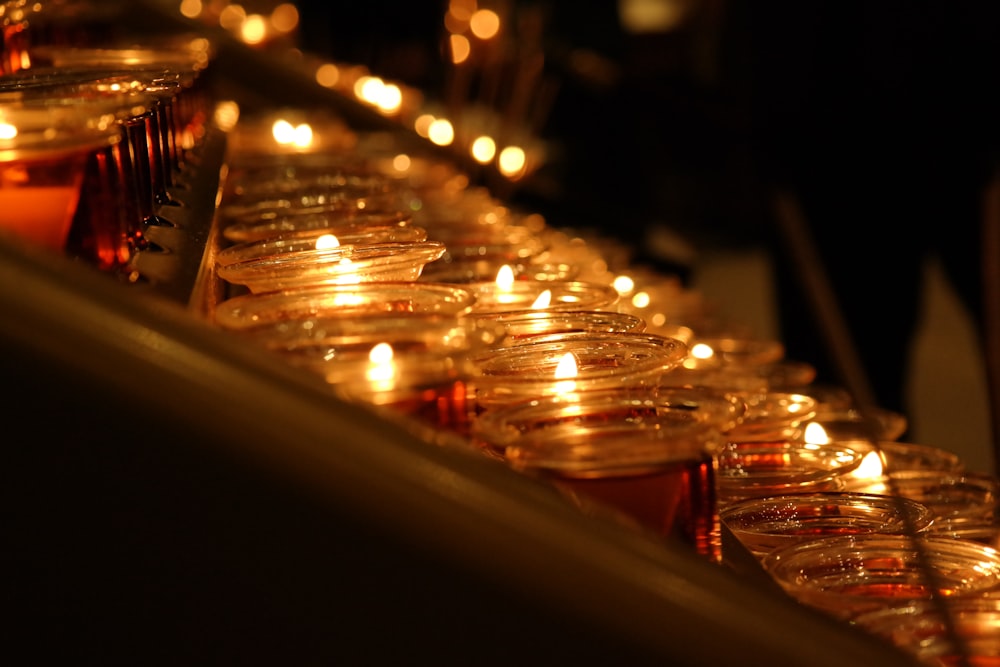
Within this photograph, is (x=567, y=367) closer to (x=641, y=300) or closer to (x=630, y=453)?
(x=630, y=453)

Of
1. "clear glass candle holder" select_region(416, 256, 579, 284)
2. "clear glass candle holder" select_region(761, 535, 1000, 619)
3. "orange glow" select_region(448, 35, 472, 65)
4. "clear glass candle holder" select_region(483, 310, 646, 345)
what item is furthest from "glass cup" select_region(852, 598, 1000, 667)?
"orange glow" select_region(448, 35, 472, 65)

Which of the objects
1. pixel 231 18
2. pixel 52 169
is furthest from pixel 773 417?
pixel 231 18

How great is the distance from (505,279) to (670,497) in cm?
50

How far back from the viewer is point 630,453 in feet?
2.46

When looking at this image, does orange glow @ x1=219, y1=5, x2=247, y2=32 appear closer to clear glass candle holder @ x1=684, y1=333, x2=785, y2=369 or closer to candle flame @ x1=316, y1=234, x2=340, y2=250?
clear glass candle holder @ x1=684, y1=333, x2=785, y2=369

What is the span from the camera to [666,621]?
546mm

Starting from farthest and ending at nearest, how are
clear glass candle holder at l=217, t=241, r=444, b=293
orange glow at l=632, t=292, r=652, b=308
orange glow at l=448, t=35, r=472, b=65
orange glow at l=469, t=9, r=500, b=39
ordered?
orange glow at l=469, t=9, r=500, b=39
orange glow at l=448, t=35, r=472, b=65
orange glow at l=632, t=292, r=652, b=308
clear glass candle holder at l=217, t=241, r=444, b=293

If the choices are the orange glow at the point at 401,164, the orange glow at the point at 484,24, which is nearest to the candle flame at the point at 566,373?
the orange glow at the point at 401,164

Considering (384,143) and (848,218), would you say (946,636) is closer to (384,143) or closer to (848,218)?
(384,143)

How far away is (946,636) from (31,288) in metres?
0.54

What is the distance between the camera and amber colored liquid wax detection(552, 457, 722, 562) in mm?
733

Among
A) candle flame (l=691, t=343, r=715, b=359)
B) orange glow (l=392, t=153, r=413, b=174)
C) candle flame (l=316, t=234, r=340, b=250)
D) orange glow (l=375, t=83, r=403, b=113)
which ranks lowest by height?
candle flame (l=316, t=234, r=340, b=250)

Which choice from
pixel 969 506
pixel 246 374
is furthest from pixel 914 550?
pixel 246 374

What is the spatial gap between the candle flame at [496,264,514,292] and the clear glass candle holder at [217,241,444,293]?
0.48 ft
